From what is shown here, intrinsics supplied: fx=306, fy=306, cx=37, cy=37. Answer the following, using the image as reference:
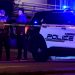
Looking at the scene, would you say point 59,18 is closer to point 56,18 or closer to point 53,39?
point 56,18

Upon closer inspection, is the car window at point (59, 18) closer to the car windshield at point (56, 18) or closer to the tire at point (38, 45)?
the car windshield at point (56, 18)

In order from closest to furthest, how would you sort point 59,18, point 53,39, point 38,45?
point 38,45, point 53,39, point 59,18

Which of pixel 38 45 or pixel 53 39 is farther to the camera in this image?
pixel 53 39

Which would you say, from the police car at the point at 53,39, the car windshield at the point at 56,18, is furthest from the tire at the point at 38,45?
the car windshield at the point at 56,18

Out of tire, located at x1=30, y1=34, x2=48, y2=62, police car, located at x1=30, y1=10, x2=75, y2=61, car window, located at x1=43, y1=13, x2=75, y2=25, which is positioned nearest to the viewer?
police car, located at x1=30, y1=10, x2=75, y2=61

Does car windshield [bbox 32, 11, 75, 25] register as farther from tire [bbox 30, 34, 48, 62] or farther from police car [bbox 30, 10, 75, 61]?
tire [bbox 30, 34, 48, 62]

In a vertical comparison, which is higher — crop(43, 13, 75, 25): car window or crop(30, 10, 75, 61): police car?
crop(43, 13, 75, 25): car window

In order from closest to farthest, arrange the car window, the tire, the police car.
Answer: the police car
the tire
the car window

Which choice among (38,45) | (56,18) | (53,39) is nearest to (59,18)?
(56,18)

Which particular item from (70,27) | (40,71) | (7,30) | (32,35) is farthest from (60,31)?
(40,71)

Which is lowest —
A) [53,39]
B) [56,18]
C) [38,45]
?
[38,45]

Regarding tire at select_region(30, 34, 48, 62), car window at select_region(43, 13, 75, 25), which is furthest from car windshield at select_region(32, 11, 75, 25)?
tire at select_region(30, 34, 48, 62)

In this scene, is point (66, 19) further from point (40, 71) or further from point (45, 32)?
point (40, 71)

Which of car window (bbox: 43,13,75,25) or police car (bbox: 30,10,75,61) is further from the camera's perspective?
car window (bbox: 43,13,75,25)
